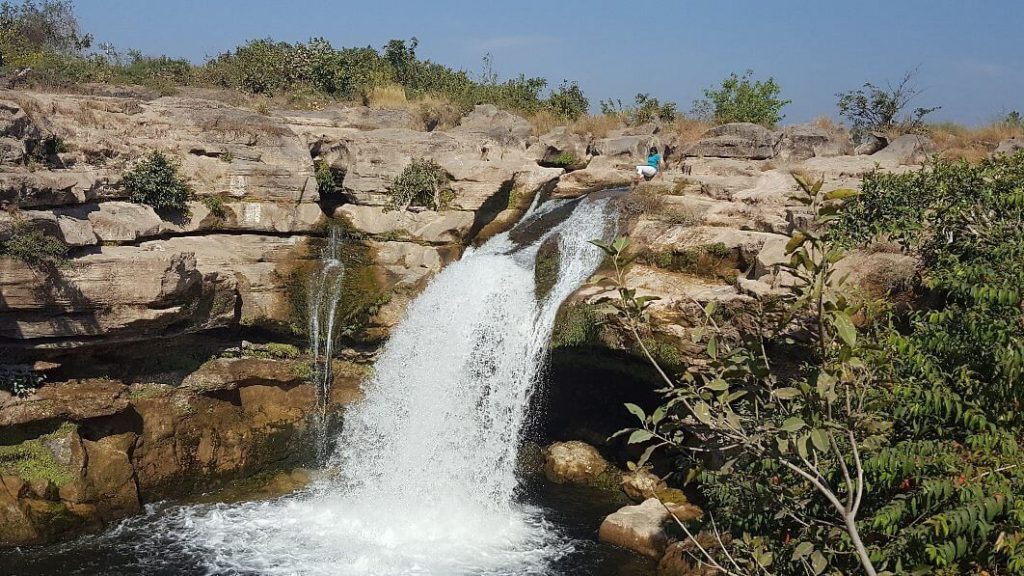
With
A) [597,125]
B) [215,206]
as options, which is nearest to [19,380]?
[215,206]

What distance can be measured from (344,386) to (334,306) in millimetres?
1866

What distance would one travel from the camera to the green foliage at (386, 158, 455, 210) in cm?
2089

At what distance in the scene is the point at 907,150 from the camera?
75.2 ft

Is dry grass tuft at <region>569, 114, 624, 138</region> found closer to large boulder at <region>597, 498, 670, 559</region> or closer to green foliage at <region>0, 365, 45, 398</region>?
large boulder at <region>597, 498, 670, 559</region>

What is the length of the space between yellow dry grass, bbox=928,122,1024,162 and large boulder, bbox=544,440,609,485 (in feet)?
45.6

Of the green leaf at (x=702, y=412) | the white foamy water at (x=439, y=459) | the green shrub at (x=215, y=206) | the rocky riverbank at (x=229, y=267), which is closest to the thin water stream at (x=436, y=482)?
the white foamy water at (x=439, y=459)

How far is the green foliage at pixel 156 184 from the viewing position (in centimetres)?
1734

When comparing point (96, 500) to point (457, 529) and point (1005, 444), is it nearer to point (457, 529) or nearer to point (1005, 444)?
point (457, 529)

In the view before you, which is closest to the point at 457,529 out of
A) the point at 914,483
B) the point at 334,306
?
the point at 334,306

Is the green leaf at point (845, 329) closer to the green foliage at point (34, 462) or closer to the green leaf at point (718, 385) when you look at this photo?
the green leaf at point (718, 385)

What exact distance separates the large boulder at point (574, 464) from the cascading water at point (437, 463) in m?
1.10

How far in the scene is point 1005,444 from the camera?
23.3ft

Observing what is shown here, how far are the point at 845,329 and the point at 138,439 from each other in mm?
14367

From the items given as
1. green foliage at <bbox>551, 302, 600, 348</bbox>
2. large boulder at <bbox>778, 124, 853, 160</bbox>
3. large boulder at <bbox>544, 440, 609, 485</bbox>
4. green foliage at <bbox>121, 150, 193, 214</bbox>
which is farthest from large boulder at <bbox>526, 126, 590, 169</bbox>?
green foliage at <bbox>121, 150, 193, 214</bbox>
